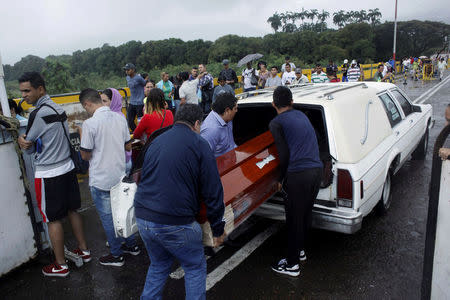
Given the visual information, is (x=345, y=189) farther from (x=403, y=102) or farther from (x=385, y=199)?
(x=403, y=102)

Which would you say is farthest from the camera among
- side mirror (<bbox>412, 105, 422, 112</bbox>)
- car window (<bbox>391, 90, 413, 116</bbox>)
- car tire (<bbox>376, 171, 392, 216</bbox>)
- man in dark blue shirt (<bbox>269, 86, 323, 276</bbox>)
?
side mirror (<bbox>412, 105, 422, 112</bbox>)

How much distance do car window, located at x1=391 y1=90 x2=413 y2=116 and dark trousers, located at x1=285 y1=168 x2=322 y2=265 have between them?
318 cm

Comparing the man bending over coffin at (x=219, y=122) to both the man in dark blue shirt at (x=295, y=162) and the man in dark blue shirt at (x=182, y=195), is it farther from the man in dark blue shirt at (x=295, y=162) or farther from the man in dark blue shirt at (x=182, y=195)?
the man in dark blue shirt at (x=182, y=195)

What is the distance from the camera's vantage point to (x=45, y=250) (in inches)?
153

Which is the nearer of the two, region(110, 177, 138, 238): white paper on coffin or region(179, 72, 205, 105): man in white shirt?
region(110, 177, 138, 238): white paper on coffin

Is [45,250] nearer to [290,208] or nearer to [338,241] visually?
[290,208]

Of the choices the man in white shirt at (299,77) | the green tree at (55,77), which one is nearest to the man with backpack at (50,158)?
the man in white shirt at (299,77)

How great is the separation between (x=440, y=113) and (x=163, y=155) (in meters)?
12.9

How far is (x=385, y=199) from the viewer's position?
4516 millimetres

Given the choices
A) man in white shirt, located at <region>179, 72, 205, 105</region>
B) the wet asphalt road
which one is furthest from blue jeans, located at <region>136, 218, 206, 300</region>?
man in white shirt, located at <region>179, 72, 205, 105</region>

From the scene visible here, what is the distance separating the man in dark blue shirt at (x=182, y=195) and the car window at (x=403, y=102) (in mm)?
4378

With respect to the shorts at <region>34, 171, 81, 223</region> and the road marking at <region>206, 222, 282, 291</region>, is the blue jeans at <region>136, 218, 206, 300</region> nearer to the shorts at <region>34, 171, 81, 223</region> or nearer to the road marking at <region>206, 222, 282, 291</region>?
the road marking at <region>206, 222, 282, 291</region>

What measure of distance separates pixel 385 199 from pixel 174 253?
131 inches

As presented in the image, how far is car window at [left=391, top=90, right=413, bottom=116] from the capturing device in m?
5.51
